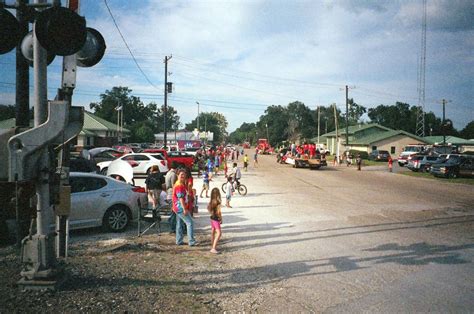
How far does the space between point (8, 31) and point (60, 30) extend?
0.94 metres

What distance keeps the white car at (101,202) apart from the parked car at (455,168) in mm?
25752

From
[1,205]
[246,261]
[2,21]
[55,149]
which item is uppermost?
[2,21]

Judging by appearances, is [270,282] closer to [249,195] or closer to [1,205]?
[1,205]

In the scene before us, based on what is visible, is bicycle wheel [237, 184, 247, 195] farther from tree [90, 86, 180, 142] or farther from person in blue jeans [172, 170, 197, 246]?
tree [90, 86, 180, 142]

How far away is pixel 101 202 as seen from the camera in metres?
9.01

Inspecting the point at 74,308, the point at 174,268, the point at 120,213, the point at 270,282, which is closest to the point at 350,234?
the point at 270,282

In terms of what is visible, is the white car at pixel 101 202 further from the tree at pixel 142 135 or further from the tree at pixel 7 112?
the tree at pixel 142 135

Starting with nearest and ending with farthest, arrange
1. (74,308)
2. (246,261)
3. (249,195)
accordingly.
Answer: (74,308) < (246,261) < (249,195)

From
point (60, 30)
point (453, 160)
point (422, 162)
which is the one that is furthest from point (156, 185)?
point (422, 162)

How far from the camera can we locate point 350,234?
927 cm

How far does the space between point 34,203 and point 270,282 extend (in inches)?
157

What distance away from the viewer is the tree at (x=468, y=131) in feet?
356

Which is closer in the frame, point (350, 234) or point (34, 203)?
point (34, 203)

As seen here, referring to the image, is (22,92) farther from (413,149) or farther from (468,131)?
(468,131)
